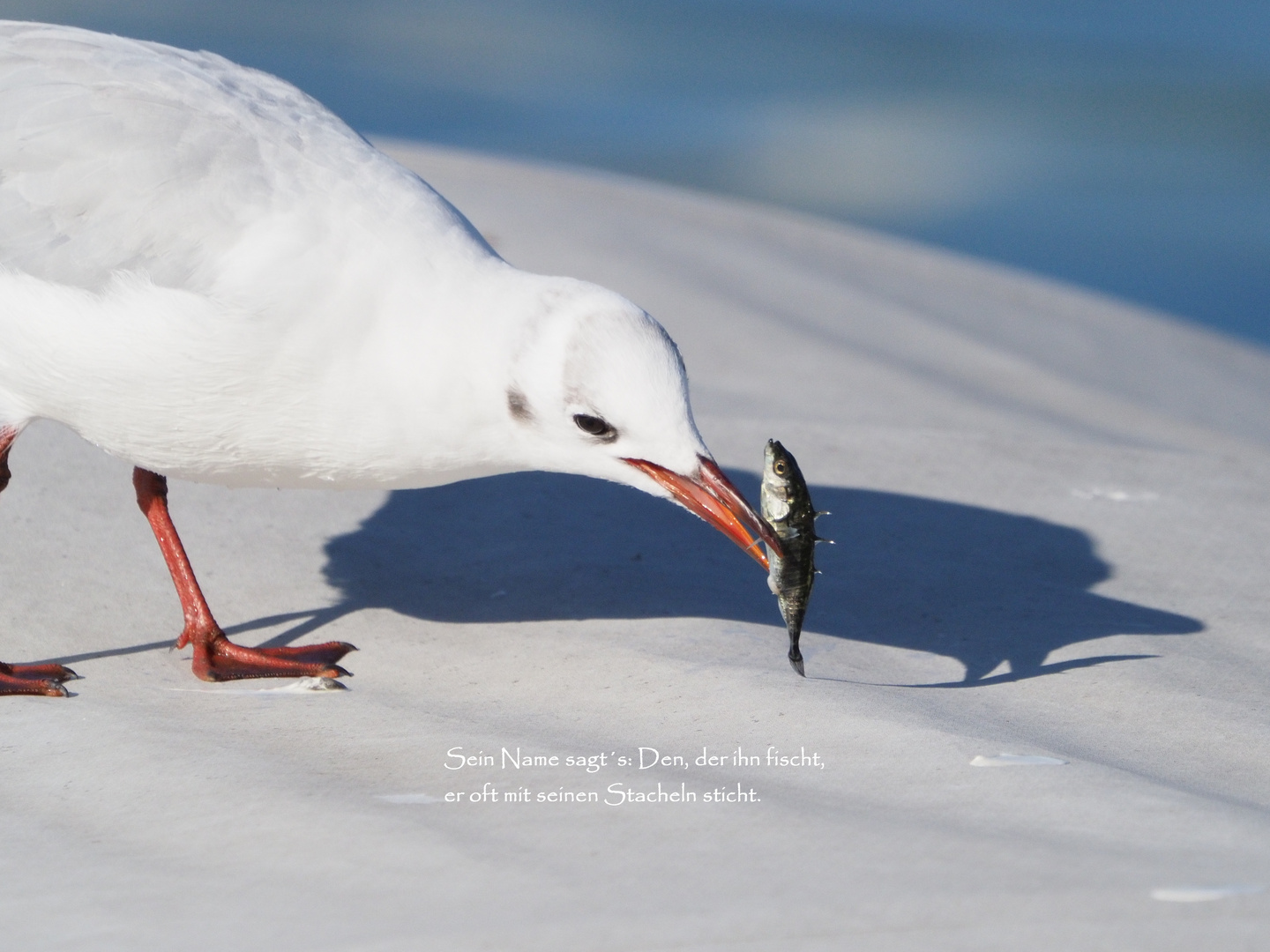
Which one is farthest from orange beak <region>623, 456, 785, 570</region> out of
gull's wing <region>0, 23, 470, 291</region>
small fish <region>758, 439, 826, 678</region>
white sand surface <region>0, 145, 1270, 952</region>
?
gull's wing <region>0, 23, 470, 291</region>

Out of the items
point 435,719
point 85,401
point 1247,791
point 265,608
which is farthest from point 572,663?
point 1247,791

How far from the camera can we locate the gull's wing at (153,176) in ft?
11.0

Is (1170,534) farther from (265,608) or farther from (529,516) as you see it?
(265,608)

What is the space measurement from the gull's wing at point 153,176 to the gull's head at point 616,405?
1.72 feet

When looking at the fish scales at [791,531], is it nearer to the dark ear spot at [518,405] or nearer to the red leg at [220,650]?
the dark ear spot at [518,405]

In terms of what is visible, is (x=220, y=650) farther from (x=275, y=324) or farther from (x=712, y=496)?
(x=712, y=496)

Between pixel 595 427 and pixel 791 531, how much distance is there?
1.81 feet

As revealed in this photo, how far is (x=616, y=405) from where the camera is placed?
10.1 feet

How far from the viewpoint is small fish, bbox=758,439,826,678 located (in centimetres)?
332

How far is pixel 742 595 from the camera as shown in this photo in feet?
14.0

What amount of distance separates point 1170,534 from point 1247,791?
2268 millimetres

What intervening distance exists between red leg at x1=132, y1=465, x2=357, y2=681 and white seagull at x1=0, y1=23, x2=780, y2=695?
1.13 feet

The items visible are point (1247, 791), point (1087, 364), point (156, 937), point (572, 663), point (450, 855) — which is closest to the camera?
point (156, 937)

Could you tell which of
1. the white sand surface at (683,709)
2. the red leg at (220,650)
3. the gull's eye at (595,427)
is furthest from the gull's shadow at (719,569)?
the gull's eye at (595,427)
